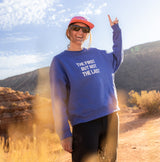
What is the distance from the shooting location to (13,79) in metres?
59.4

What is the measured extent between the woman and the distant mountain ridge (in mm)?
33490

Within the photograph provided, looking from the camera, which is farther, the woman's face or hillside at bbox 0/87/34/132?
hillside at bbox 0/87/34/132

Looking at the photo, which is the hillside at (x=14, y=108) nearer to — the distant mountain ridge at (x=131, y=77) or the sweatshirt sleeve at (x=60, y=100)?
the sweatshirt sleeve at (x=60, y=100)

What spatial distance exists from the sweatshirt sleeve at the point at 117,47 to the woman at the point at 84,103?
0.20 metres

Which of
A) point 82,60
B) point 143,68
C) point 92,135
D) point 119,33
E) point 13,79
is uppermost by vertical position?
point 119,33

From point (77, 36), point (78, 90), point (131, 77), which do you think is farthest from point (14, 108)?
point (131, 77)

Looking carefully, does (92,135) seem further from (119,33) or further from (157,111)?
(157,111)

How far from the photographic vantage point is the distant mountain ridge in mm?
37328

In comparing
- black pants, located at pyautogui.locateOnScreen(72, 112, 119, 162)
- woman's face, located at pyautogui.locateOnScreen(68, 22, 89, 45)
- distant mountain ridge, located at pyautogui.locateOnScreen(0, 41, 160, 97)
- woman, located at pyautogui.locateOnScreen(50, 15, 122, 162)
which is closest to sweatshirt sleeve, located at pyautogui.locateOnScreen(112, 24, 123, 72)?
woman, located at pyautogui.locateOnScreen(50, 15, 122, 162)

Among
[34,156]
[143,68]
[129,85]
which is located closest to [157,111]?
[34,156]

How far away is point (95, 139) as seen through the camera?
5.16 ft

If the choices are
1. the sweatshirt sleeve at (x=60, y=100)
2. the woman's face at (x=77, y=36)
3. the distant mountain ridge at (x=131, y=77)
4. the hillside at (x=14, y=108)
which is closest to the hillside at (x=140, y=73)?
the distant mountain ridge at (x=131, y=77)

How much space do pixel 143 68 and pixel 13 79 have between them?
39.0m

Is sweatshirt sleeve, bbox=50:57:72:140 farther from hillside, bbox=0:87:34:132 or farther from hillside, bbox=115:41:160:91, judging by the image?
hillside, bbox=115:41:160:91
